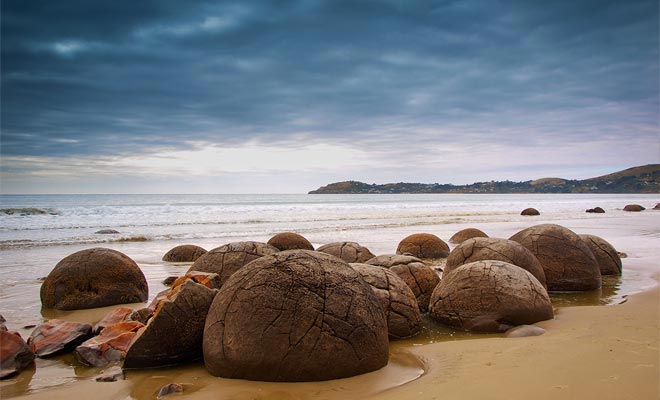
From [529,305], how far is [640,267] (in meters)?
7.09

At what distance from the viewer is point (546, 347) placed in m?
5.45

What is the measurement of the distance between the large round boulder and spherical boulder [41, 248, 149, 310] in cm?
571

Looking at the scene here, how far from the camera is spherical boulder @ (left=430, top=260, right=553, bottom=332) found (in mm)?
6688

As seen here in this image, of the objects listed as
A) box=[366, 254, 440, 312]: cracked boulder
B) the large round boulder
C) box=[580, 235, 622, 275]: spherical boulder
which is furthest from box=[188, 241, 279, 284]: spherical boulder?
box=[580, 235, 622, 275]: spherical boulder

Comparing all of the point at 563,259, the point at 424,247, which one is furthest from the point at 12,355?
the point at 424,247

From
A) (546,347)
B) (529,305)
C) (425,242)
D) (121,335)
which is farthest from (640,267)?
(121,335)

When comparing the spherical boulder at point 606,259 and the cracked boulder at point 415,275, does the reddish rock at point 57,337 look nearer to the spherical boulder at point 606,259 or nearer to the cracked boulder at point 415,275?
the cracked boulder at point 415,275

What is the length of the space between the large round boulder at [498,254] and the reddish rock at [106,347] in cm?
511

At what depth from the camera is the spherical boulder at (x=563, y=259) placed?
31.2 feet

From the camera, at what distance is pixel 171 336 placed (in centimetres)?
542

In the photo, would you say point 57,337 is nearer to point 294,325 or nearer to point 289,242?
point 294,325

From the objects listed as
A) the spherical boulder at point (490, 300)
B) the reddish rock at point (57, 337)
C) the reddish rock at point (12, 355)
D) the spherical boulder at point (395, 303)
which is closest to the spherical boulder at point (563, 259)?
the spherical boulder at point (490, 300)

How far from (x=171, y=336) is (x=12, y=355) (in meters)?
1.71

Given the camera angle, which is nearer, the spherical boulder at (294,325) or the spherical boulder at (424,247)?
the spherical boulder at (294,325)
